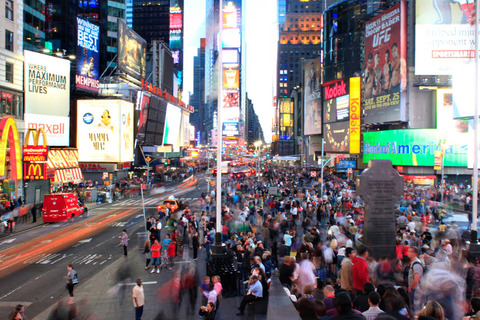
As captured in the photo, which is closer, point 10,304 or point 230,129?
point 10,304

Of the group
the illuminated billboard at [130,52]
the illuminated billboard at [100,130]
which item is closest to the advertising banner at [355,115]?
the illuminated billboard at [130,52]

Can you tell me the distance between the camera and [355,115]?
248 feet

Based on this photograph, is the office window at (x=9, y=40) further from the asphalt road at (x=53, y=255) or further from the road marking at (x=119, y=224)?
the road marking at (x=119, y=224)

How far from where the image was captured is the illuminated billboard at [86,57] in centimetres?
5716

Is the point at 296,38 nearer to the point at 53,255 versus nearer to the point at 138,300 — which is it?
the point at 53,255

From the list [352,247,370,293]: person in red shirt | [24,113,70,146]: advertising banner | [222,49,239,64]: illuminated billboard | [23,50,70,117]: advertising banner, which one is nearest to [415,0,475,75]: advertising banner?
[222,49,239,64]: illuminated billboard

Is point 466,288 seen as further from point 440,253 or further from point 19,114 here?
point 19,114

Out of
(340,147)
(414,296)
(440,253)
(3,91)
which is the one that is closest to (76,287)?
(414,296)

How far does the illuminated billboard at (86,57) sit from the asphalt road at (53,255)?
104ft

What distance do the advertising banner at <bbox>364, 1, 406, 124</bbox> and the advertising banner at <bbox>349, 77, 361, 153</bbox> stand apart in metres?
6.83

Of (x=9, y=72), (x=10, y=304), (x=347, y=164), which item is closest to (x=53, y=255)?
(x=10, y=304)

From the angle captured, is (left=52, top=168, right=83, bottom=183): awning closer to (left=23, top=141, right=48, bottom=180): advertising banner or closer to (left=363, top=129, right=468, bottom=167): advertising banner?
(left=23, top=141, right=48, bottom=180): advertising banner

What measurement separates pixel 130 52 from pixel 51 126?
1191 inches

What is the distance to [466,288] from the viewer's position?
9.61 meters
